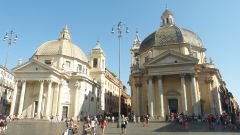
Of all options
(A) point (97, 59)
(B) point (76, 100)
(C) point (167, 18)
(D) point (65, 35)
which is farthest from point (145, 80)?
(D) point (65, 35)

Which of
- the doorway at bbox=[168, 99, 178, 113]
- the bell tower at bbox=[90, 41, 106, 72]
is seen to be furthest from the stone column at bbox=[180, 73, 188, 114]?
the bell tower at bbox=[90, 41, 106, 72]

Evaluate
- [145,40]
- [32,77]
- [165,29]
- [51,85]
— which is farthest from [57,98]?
[165,29]

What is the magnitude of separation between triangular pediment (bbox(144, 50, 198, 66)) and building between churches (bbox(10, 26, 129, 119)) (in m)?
17.5

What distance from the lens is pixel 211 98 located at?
35.8 meters

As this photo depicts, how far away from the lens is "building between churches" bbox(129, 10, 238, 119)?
3403 centimetres

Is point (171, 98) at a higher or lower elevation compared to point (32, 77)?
lower

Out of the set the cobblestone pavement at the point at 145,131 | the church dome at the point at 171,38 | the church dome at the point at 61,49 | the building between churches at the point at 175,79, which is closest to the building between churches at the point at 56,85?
the church dome at the point at 61,49

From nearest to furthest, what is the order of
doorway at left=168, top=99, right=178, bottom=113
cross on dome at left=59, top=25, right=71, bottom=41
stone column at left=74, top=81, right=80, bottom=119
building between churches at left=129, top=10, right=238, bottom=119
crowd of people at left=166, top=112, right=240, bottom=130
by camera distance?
crowd of people at left=166, top=112, right=240, bottom=130
building between churches at left=129, top=10, right=238, bottom=119
doorway at left=168, top=99, right=178, bottom=113
stone column at left=74, top=81, right=80, bottom=119
cross on dome at left=59, top=25, right=71, bottom=41

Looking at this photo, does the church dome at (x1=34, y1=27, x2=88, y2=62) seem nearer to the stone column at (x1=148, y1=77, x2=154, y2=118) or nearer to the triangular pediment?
the triangular pediment

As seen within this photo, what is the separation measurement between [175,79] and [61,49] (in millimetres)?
25278

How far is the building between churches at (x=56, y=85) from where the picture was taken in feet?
134

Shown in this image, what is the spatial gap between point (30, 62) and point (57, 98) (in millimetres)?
8454

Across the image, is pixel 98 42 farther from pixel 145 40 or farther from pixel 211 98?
pixel 211 98

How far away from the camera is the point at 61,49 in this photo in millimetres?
47844
